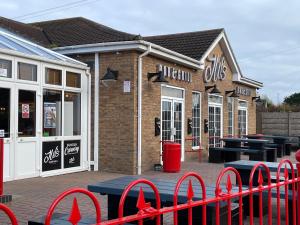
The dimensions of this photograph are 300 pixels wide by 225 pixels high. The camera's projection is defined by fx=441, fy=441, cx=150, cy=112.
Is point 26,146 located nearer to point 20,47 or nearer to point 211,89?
point 20,47

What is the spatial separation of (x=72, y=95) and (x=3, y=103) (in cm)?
241

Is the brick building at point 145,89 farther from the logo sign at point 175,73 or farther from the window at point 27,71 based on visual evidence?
the window at point 27,71

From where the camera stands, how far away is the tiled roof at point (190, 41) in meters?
16.9

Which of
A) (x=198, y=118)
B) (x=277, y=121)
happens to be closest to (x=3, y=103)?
(x=198, y=118)

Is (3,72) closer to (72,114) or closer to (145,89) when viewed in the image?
(72,114)

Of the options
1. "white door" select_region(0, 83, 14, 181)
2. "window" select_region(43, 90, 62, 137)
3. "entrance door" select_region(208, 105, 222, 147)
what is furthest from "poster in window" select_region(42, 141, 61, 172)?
"entrance door" select_region(208, 105, 222, 147)

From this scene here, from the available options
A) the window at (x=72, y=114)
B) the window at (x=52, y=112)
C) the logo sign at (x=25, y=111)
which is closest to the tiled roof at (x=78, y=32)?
the window at (x=72, y=114)

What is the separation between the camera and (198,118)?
53.6 feet

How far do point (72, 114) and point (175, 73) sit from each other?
388 centimetres

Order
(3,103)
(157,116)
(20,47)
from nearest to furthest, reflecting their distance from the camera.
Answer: (3,103) < (20,47) < (157,116)

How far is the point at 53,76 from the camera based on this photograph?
1106 centimetres

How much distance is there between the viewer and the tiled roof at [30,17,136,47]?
13031mm

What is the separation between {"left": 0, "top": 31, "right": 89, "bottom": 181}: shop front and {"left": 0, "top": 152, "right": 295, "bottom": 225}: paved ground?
454 millimetres

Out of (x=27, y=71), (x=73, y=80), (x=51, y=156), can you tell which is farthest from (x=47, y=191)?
(x=73, y=80)
